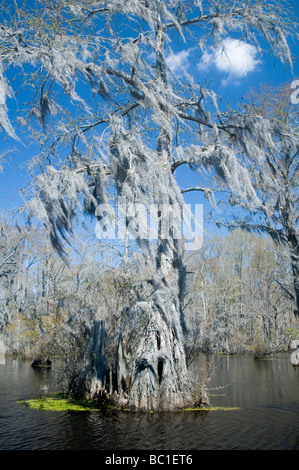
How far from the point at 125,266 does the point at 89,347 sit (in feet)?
7.30

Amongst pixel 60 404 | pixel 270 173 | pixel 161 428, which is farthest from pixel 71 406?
pixel 270 173

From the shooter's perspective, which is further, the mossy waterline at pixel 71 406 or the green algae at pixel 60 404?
the green algae at pixel 60 404

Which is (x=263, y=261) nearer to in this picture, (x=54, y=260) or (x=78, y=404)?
(x=54, y=260)

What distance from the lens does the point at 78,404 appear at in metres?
9.38

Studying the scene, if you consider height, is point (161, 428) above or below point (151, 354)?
below

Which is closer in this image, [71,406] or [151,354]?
[151,354]

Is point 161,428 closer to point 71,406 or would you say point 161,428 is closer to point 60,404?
point 71,406

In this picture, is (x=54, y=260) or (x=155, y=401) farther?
(x=54, y=260)

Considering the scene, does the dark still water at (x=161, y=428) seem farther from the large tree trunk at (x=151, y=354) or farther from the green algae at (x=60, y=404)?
the large tree trunk at (x=151, y=354)

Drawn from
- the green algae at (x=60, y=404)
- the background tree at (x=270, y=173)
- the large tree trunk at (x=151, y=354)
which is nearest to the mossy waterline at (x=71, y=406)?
the green algae at (x=60, y=404)

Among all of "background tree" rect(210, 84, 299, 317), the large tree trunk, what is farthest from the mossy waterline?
"background tree" rect(210, 84, 299, 317)

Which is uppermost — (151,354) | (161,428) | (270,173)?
(270,173)

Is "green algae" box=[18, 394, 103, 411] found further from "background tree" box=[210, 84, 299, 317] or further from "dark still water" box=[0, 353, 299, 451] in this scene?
"background tree" box=[210, 84, 299, 317]
